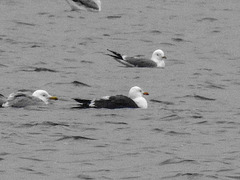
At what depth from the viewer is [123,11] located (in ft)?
119

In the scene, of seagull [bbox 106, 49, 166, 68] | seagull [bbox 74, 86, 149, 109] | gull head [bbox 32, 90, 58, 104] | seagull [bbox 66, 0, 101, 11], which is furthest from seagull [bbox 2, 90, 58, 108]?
seagull [bbox 66, 0, 101, 11]

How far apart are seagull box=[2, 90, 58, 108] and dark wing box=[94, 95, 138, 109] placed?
960 millimetres

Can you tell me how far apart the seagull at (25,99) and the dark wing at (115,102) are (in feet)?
3.15

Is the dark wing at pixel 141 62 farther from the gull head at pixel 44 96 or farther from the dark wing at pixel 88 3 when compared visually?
the dark wing at pixel 88 3

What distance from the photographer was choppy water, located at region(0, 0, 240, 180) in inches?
545

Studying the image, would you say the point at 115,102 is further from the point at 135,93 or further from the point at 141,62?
the point at 141,62

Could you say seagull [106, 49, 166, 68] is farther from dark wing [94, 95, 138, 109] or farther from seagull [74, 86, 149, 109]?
dark wing [94, 95, 138, 109]

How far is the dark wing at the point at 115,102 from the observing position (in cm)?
1865

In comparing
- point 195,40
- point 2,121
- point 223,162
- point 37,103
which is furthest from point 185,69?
point 223,162

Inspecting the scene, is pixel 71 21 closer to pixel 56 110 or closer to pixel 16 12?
pixel 16 12

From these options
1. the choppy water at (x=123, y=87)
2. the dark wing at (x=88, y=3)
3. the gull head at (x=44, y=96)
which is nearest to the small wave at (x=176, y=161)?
the choppy water at (x=123, y=87)

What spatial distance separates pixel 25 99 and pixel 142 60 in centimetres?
748

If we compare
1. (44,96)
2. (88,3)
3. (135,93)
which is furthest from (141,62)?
(88,3)

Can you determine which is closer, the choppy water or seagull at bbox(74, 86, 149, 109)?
the choppy water
